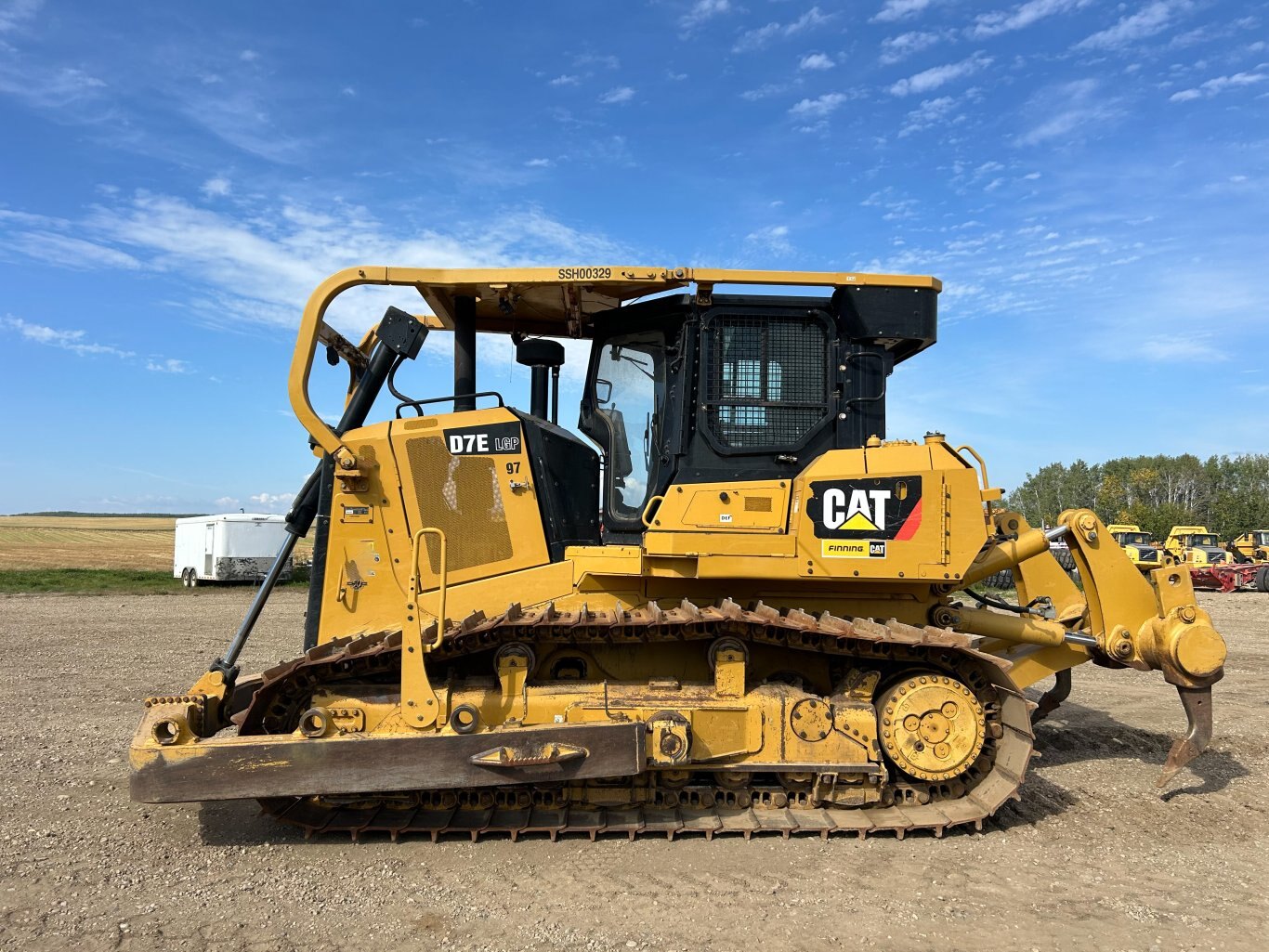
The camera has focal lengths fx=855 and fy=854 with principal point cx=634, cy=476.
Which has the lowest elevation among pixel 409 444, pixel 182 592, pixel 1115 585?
pixel 182 592

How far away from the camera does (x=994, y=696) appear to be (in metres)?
5.32

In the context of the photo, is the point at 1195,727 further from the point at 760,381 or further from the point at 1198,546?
the point at 1198,546

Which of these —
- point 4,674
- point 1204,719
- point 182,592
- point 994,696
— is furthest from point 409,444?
point 182,592

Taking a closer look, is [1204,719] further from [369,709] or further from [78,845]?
[78,845]

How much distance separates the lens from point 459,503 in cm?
558

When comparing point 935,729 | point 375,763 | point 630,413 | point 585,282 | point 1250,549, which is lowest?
point 375,763

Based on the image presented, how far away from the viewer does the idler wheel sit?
203 inches

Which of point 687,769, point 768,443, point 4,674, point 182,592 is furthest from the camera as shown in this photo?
point 182,592

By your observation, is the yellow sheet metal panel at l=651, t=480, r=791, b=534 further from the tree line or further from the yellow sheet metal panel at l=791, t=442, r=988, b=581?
the tree line

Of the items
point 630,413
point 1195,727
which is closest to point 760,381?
point 630,413

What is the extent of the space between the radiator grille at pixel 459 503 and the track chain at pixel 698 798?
1.81 ft

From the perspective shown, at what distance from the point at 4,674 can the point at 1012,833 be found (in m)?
11.4

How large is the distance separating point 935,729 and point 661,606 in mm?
1827

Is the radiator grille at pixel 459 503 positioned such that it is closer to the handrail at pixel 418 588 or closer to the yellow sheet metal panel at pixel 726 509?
the handrail at pixel 418 588
